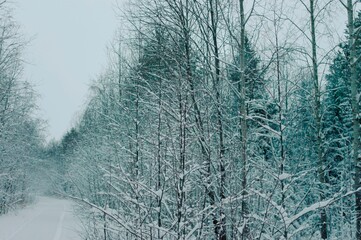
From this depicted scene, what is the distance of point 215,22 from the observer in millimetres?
7066

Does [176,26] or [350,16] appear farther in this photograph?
[350,16]

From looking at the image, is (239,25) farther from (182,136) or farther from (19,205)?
(19,205)

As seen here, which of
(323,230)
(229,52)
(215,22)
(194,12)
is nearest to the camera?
(194,12)

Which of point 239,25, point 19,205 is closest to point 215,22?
point 239,25

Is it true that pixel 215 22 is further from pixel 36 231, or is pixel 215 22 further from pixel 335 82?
pixel 335 82

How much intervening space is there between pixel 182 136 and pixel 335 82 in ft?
82.5

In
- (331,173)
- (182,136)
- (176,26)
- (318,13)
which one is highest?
(318,13)

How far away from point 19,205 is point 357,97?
30.1 metres

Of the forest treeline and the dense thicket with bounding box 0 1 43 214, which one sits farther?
the dense thicket with bounding box 0 1 43 214

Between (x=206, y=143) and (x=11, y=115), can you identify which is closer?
(x=206, y=143)

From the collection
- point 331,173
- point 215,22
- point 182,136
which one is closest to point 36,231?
point 215,22

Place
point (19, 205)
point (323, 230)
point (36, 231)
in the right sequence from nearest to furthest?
point (323, 230), point (36, 231), point (19, 205)

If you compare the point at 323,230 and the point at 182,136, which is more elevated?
the point at 182,136

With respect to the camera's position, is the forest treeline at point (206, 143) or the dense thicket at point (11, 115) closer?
the forest treeline at point (206, 143)
